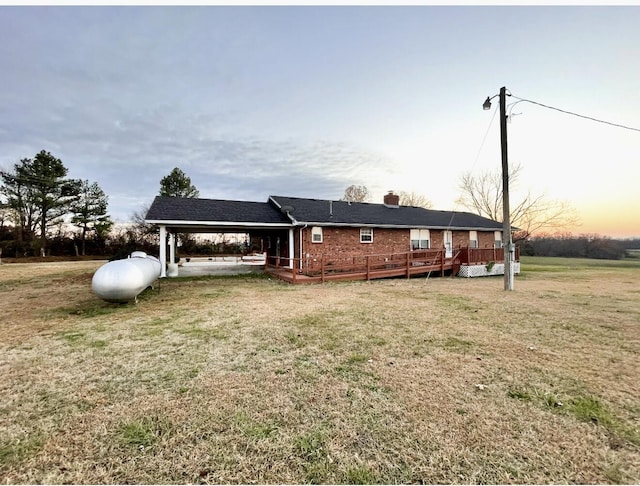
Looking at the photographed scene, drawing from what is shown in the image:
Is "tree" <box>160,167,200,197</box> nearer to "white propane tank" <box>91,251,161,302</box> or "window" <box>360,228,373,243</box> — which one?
"window" <box>360,228,373,243</box>

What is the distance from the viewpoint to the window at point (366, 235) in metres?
16.2

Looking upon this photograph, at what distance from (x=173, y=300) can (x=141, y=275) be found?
138cm

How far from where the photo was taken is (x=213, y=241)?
31.6 meters

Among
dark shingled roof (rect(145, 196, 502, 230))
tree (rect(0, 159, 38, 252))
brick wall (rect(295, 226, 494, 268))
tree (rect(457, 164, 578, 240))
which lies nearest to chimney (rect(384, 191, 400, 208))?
dark shingled roof (rect(145, 196, 502, 230))

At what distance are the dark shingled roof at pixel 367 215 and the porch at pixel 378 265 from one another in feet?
6.60

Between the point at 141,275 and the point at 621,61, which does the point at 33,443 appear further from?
the point at 621,61

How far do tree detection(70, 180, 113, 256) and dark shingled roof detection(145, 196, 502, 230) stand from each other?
68.6ft

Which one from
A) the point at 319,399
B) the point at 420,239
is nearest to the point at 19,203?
the point at 420,239

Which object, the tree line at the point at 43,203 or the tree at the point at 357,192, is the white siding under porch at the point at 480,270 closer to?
the tree at the point at 357,192

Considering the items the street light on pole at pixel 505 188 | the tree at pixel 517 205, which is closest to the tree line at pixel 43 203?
the street light on pole at pixel 505 188

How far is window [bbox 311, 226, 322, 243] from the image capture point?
14883 mm

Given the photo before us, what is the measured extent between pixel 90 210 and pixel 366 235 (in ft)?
97.1

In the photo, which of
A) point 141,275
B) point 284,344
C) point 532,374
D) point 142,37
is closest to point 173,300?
point 141,275

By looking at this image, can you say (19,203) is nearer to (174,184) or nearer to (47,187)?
(47,187)
